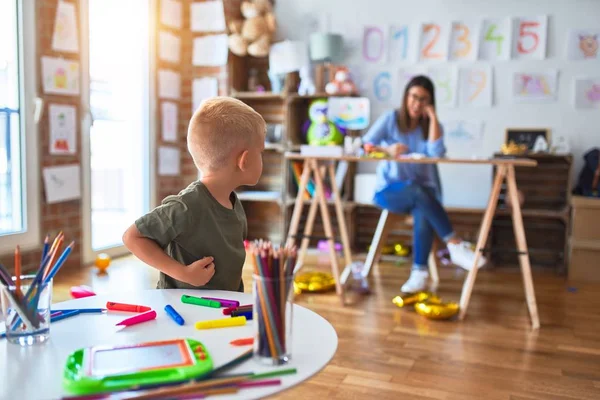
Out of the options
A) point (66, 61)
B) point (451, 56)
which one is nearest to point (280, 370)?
point (66, 61)

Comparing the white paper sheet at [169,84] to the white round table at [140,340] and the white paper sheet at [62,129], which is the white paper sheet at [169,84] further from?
the white round table at [140,340]

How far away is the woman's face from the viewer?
299cm

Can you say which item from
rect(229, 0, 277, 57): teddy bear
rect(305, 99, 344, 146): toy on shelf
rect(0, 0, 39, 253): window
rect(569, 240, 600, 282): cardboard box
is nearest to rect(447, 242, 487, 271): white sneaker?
rect(569, 240, 600, 282): cardboard box

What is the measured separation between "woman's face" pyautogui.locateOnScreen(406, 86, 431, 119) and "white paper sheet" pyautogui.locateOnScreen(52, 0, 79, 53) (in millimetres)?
1871

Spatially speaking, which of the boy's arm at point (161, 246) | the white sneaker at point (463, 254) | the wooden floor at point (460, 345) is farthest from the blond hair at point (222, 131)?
the white sneaker at point (463, 254)

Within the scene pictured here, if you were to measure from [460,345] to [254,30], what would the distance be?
271 cm

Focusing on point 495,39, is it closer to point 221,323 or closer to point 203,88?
point 203,88

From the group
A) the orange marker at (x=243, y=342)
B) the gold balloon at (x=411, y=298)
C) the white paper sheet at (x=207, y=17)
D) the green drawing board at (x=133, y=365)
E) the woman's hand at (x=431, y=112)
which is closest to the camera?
the green drawing board at (x=133, y=365)

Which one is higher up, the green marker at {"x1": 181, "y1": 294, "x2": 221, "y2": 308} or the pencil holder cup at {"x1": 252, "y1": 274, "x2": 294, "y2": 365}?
the pencil holder cup at {"x1": 252, "y1": 274, "x2": 294, "y2": 365}

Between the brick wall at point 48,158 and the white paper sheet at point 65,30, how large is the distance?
0.08ft

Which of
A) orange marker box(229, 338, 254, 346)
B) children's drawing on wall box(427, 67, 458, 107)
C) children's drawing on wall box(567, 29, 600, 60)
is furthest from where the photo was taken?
children's drawing on wall box(427, 67, 458, 107)

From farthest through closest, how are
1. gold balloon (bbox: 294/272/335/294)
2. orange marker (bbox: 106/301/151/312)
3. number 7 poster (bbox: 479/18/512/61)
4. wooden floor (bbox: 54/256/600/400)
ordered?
number 7 poster (bbox: 479/18/512/61) → gold balloon (bbox: 294/272/335/294) → wooden floor (bbox: 54/256/600/400) → orange marker (bbox: 106/301/151/312)

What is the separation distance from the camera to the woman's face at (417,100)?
2.99 m

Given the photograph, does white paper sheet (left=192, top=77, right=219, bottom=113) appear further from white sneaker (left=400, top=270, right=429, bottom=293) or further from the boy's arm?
the boy's arm
